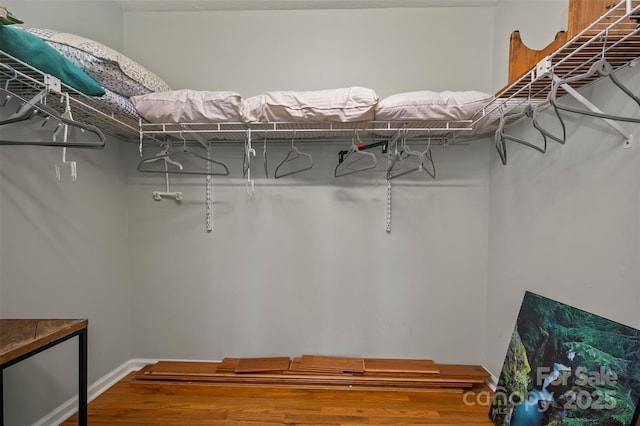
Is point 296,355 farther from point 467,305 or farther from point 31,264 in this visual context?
point 31,264

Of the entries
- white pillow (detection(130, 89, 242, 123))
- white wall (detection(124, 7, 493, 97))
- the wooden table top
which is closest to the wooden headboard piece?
white wall (detection(124, 7, 493, 97))

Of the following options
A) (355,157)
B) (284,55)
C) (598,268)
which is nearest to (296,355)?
(355,157)

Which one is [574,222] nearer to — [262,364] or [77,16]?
[262,364]

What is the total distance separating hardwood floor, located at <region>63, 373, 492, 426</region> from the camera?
65.3 inches

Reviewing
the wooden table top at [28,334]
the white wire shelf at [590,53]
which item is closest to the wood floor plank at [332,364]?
the wooden table top at [28,334]

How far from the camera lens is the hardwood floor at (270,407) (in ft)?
5.44

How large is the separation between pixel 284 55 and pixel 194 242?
1587 mm

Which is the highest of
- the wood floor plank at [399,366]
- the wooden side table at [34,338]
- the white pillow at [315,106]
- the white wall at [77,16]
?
the white wall at [77,16]

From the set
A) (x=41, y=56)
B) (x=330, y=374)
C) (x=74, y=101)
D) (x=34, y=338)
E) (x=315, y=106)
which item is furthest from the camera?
(x=330, y=374)

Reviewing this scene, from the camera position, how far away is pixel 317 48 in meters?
2.12

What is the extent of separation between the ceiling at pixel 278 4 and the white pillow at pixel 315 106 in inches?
36.1

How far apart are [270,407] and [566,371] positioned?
1595 mm

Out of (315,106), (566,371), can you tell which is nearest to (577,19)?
(315,106)

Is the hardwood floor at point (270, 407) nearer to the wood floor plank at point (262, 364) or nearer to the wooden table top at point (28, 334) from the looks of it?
the wood floor plank at point (262, 364)
